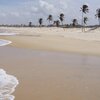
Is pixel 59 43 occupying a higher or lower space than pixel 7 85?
lower

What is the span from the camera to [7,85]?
7.96 metres

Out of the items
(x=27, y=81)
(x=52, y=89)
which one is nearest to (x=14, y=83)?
(x=27, y=81)

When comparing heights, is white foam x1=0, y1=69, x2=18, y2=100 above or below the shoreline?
above

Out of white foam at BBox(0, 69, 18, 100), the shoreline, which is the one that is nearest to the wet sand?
white foam at BBox(0, 69, 18, 100)

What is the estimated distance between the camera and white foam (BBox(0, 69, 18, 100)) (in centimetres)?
680

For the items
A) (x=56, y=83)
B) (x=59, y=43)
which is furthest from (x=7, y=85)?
(x=59, y=43)

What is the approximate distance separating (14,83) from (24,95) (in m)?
1.30

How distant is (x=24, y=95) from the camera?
7.02 metres

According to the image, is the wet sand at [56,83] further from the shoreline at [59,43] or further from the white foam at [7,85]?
the shoreline at [59,43]

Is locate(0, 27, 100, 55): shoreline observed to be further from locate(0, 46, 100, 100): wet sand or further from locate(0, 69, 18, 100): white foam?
locate(0, 69, 18, 100): white foam

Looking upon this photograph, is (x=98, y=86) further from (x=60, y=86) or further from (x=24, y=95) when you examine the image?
(x=24, y=95)

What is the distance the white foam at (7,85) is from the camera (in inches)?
268

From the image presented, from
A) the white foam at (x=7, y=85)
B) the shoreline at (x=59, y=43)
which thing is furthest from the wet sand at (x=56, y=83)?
the shoreline at (x=59, y=43)

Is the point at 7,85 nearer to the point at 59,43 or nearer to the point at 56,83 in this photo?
the point at 56,83
